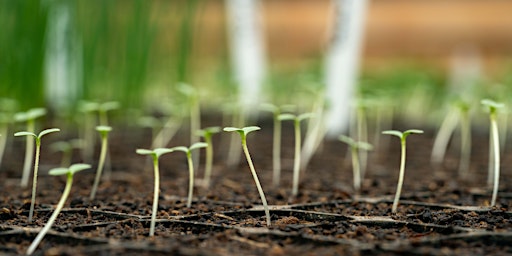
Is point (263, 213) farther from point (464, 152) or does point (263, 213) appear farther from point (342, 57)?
point (464, 152)

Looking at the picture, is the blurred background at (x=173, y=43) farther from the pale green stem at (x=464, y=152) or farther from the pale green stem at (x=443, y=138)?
the pale green stem at (x=464, y=152)

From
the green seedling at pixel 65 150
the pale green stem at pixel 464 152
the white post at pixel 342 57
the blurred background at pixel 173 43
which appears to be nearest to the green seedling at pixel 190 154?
the green seedling at pixel 65 150

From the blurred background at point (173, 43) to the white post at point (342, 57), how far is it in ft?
1.92

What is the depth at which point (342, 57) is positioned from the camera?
2.90 metres

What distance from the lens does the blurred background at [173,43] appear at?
289 centimetres

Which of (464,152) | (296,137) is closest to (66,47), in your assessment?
(296,137)

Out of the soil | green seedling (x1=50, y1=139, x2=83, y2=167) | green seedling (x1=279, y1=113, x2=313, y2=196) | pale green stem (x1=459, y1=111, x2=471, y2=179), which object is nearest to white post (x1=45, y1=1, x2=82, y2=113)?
green seedling (x1=50, y1=139, x2=83, y2=167)

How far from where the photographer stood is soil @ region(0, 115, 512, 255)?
130 centimetres

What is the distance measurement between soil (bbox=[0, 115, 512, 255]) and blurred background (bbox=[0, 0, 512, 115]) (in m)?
0.55

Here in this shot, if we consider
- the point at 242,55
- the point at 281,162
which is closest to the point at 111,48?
the point at 242,55

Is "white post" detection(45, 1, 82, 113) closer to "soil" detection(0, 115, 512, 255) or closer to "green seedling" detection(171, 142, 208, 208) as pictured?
"soil" detection(0, 115, 512, 255)

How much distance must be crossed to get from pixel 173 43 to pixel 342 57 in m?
1.95

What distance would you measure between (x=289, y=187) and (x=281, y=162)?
0.59m

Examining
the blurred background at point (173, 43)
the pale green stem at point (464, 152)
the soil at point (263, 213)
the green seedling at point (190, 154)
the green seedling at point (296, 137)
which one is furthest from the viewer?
the blurred background at point (173, 43)
